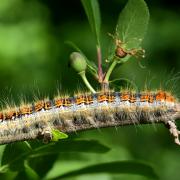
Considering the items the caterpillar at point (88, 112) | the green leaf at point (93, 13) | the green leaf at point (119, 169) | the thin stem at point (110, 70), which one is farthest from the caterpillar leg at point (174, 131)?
the green leaf at point (93, 13)

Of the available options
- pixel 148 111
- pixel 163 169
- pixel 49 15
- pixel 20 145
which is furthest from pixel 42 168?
pixel 49 15

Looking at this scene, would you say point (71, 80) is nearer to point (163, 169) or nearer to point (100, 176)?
point (163, 169)

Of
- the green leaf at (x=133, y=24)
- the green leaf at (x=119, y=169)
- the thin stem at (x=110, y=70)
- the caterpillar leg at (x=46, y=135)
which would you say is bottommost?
the green leaf at (x=119, y=169)

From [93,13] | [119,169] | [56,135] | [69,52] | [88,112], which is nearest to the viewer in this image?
[56,135]

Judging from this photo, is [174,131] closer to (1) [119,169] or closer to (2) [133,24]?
(1) [119,169]

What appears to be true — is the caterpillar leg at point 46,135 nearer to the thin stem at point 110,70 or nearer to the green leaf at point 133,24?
the thin stem at point 110,70

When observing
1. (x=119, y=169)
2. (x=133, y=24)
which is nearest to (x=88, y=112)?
(x=119, y=169)
